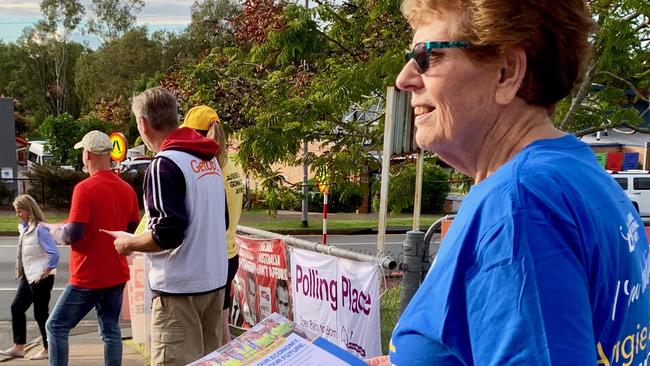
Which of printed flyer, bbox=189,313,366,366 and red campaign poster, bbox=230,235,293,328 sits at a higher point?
printed flyer, bbox=189,313,366,366

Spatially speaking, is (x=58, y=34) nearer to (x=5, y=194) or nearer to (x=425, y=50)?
(x=5, y=194)

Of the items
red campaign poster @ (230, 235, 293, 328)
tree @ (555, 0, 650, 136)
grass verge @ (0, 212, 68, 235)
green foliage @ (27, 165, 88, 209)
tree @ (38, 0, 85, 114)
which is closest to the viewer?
red campaign poster @ (230, 235, 293, 328)

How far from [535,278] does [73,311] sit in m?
4.66

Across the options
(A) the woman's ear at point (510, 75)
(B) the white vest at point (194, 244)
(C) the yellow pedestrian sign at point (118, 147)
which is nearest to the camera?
(A) the woman's ear at point (510, 75)

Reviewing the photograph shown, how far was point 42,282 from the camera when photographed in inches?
266

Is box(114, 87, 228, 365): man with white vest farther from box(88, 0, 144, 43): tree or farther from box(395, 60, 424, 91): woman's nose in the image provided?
box(88, 0, 144, 43): tree

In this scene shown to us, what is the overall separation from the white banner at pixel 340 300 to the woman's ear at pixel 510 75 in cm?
322

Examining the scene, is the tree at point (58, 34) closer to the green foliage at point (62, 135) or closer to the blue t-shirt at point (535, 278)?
the green foliage at point (62, 135)

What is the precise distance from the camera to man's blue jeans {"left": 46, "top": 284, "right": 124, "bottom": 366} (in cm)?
507

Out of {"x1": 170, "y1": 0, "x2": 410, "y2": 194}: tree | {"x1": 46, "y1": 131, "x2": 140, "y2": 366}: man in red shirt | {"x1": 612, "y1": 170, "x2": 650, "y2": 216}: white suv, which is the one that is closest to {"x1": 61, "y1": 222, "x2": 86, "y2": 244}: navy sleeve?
{"x1": 46, "y1": 131, "x2": 140, "y2": 366}: man in red shirt

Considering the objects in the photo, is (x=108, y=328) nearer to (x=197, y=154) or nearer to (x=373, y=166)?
(x=197, y=154)

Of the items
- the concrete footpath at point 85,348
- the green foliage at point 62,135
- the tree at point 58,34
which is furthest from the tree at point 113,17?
the concrete footpath at point 85,348

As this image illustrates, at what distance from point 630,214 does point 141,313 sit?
5934 mm

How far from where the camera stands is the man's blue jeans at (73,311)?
507cm
